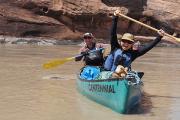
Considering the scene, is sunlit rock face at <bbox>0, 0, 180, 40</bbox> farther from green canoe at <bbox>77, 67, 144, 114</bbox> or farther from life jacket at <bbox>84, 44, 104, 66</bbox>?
green canoe at <bbox>77, 67, 144, 114</bbox>

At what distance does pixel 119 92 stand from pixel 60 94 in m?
2.35

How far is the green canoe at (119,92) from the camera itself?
6953mm

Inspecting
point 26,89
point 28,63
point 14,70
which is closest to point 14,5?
point 28,63

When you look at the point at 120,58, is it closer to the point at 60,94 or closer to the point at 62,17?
the point at 60,94

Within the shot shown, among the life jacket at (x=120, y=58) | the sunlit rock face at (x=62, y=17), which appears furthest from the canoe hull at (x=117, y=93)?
the sunlit rock face at (x=62, y=17)

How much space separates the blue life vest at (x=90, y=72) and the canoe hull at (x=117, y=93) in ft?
2.11

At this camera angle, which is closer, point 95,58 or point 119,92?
point 119,92

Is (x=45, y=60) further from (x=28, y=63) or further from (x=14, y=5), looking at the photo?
(x=14, y=5)

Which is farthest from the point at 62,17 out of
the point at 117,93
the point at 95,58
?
the point at 117,93

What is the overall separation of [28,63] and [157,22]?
40.8 feet

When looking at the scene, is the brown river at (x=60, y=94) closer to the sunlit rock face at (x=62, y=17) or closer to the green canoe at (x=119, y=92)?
the green canoe at (x=119, y=92)

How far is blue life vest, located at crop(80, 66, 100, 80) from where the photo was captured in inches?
344

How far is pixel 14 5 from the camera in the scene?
22.4 metres

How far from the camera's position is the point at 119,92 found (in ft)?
23.1
